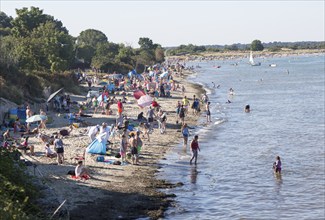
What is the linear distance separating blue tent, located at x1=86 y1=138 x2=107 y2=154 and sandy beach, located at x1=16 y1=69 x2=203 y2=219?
10.4 inches

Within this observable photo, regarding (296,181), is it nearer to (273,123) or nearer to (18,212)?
(18,212)

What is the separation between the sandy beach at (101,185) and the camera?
52.2 feet

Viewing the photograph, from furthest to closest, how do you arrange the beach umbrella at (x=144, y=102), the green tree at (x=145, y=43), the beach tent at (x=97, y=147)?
the green tree at (x=145, y=43)
the beach umbrella at (x=144, y=102)
the beach tent at (x=97, y=147)

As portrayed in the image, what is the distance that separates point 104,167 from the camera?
21.2 metres

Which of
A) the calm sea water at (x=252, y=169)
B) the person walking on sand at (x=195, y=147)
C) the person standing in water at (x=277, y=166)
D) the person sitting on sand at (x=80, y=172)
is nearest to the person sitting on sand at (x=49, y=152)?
the person sitting on sand at (x=80, y=172)

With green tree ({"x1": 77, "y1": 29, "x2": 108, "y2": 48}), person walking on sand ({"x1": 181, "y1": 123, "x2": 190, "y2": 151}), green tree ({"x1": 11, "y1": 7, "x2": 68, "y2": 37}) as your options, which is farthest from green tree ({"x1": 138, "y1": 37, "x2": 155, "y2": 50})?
person walking on sand ({"x1": 181, "y1": 123, "x2": 190, "y2": 151})

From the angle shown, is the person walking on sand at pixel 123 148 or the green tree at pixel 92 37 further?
the green tree at pixel 92 37

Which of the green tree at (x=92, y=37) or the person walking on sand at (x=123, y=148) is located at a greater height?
the green tree at (x=92, y=37)

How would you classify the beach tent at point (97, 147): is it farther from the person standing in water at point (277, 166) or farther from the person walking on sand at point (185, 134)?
the person standing in water at point (277, 166)

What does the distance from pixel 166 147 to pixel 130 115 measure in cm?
941

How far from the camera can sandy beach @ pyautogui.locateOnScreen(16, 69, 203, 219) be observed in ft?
52.2

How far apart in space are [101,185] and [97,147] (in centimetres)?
403

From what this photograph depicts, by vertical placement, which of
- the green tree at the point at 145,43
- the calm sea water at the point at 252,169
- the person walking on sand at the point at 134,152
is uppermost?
the green tree at the point at 145,43

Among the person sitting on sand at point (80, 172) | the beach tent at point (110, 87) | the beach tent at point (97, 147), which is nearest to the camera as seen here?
the person sitting on sand at point (80, 172)
